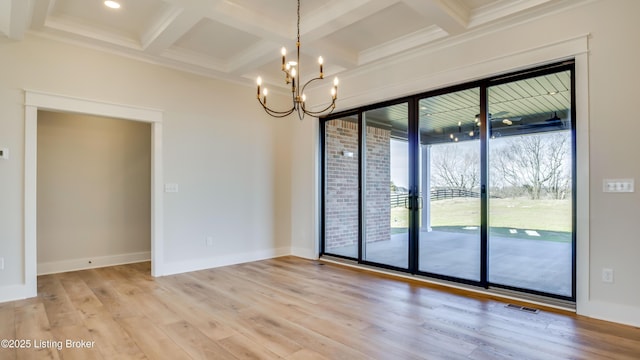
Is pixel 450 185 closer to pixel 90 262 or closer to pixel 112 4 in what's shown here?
pixel 112 4

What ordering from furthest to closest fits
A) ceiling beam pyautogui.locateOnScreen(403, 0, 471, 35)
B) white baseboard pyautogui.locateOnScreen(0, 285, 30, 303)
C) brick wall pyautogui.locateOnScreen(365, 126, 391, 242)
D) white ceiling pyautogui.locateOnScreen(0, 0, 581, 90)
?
brick wall pyautogui.locateOnScreen(365, 126, 391, 242) < white baseboard pyautogui.locateOnScreen(0, 285, 30, 303) < white ceiling pyautogui.locateOnScreen(0, 0, 581, 90) < ceiling beam pyautogui.locateOnScreen(403, 0, 471, 35)

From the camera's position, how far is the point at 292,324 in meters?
2.95

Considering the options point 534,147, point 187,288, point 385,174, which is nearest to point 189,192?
point 187,288

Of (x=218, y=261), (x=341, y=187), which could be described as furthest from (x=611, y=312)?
(x=218, y=261)

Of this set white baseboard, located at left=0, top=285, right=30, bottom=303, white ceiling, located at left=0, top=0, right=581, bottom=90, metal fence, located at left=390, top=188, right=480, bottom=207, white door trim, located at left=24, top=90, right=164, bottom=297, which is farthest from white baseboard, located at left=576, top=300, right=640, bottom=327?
white baseboard, located at left=0, top=285, right=30, bottom=303

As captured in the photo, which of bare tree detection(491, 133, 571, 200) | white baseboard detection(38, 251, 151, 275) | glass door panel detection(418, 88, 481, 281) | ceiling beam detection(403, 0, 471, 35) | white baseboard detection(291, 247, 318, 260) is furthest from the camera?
white baseboard detection(291, 247, 318, 260)

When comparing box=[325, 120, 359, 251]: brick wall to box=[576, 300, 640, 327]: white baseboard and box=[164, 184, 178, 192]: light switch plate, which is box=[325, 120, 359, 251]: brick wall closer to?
box=[164, 184, 178, 192]: light switch plate

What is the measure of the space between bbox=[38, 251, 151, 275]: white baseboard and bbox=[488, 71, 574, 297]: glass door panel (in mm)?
5193

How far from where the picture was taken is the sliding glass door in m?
3.44

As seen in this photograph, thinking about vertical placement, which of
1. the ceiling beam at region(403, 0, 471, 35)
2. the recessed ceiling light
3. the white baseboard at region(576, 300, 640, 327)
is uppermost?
the recessed ceiling light

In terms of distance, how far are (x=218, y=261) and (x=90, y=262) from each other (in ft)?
6.29

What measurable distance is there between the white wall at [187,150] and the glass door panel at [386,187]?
5.21ft

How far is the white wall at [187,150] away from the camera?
3.66 meters

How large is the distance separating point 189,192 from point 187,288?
145cm
